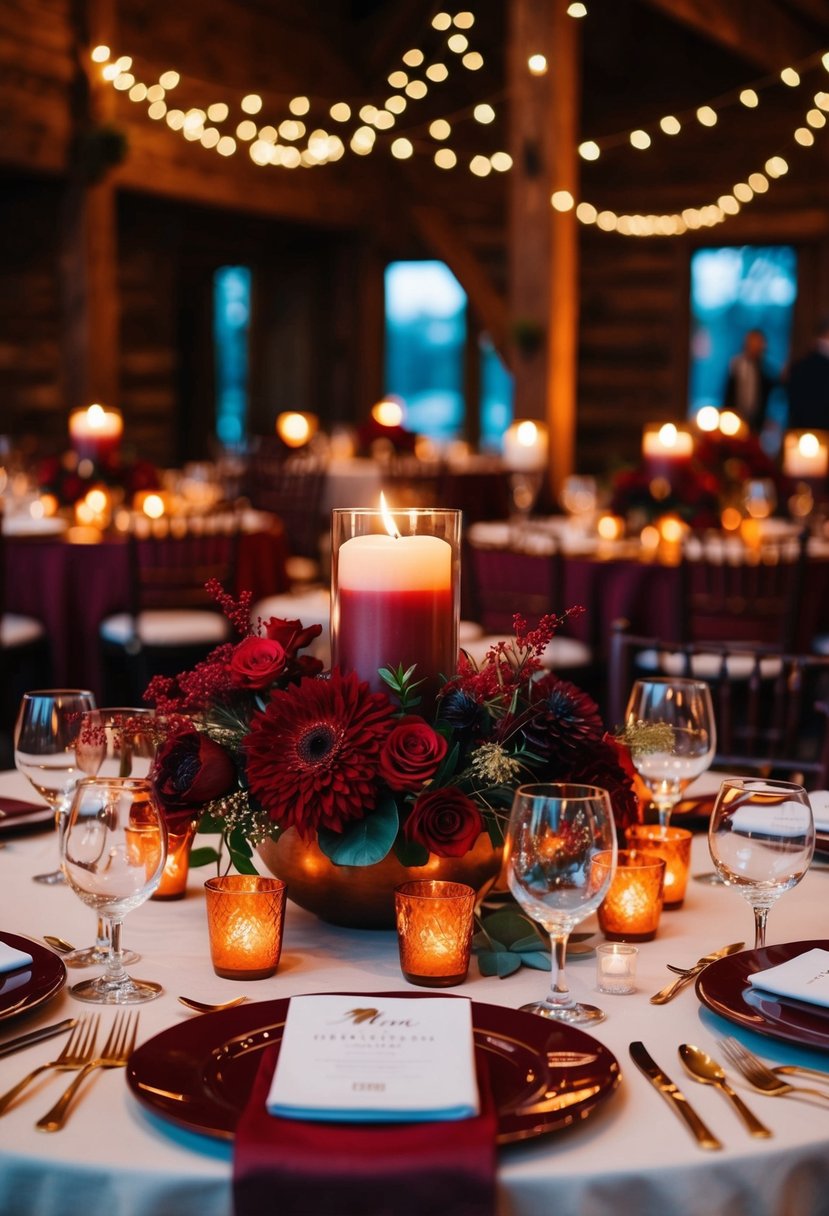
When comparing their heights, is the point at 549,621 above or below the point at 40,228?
below

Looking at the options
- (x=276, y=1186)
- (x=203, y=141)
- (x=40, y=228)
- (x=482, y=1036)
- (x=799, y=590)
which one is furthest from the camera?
(x=203, y=141)

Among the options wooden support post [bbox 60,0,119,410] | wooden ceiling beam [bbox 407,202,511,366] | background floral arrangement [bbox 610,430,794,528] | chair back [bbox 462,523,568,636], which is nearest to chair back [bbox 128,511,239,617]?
chair back [bbox 462,523,568,636]

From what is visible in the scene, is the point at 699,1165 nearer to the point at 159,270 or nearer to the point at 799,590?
the point at 799,590

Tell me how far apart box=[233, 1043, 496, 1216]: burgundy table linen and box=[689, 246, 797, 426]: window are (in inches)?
402

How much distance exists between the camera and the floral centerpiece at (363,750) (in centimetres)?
130

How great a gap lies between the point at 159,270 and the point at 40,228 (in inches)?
68.1

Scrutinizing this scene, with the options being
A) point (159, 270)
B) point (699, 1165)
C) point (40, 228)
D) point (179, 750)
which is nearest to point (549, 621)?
point (179, 750)

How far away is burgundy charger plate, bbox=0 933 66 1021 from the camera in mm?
1161

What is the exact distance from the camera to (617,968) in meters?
1.28

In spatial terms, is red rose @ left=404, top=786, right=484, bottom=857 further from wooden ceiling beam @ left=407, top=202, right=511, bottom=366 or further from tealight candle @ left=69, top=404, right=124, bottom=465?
wooden ceiling beam @ left=407, top=202, right=511, bottom=366

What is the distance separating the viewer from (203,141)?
9984 millimetres

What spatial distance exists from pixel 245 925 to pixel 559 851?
0.31 m

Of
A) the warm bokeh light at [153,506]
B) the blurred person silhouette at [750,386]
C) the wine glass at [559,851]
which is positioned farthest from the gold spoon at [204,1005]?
the blurred person silhouette at [750,386]

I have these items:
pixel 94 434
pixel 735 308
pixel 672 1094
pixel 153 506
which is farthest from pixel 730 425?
pixel 735 308
